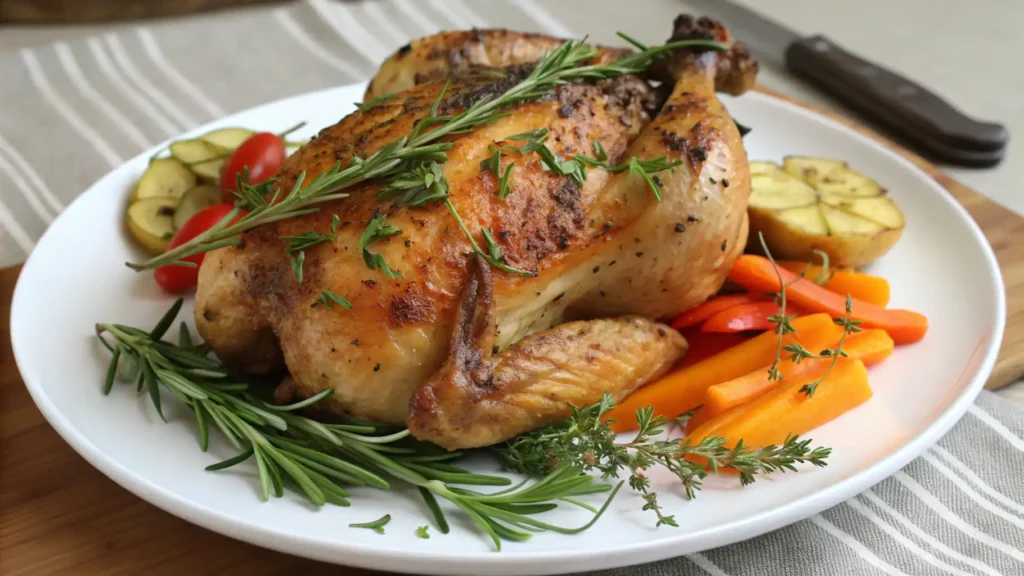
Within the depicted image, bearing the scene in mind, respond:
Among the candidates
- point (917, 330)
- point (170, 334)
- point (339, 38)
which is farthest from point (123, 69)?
point (917, 330)

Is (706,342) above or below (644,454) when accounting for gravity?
below

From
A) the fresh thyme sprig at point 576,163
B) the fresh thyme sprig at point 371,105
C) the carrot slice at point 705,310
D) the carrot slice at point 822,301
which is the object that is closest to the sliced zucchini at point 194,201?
the fresh thyme sprig at point 371,105

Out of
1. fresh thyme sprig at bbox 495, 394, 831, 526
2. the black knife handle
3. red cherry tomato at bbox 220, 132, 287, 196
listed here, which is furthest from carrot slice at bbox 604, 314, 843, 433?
the black knife handle

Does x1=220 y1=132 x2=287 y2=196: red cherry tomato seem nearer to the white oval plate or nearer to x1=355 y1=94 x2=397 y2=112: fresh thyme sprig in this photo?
the white oval plate

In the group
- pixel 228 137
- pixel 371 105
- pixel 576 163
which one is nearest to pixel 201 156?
pixel 228 137

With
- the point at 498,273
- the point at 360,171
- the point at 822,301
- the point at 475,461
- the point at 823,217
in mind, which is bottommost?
the point at 475,461

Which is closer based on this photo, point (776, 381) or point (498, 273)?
point (498, 273)

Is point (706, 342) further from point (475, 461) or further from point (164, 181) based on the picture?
point (164, 181)

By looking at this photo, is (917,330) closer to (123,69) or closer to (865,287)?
(865,287)
